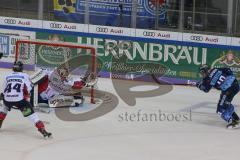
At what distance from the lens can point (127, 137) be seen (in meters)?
12.5

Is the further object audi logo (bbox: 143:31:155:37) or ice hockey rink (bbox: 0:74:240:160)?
audi logo (bbox: 143:31:155:37)

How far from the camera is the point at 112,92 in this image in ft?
56.2

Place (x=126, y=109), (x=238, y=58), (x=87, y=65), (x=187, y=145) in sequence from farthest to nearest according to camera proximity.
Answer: (x=238, y=58)
(x=87, y=65)
(x=126, y=109)
(x=187, y=145)

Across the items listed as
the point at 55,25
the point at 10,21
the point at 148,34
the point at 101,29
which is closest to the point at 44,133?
the point at 148,34

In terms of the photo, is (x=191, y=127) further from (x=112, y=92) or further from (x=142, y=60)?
(x=142, y=60)

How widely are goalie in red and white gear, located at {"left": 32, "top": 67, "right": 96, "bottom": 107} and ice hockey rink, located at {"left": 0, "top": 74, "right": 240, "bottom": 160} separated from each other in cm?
55

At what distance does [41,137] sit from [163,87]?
21.7ft

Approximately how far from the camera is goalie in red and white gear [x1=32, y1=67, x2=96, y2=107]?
578 inches

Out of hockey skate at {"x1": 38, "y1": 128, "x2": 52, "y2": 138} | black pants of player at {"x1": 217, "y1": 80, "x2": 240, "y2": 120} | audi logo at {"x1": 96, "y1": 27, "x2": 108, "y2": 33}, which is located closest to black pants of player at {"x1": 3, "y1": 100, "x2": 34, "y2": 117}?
hockey skate at {"x1": 38, "y1": 128, "x2": 52, "y2": 138}

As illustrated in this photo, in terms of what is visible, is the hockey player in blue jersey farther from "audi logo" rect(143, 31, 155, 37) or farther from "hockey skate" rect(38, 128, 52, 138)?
"audi logo" rect(143, 31, 155, 37)

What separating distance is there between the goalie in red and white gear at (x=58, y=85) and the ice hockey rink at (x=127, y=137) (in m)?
0.55

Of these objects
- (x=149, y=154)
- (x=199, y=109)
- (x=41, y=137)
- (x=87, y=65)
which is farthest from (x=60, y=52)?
(x=149, y=154)

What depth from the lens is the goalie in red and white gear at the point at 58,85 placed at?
1469cm

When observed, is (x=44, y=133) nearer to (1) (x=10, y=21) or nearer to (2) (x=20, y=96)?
(2) (x=20, y=96)
